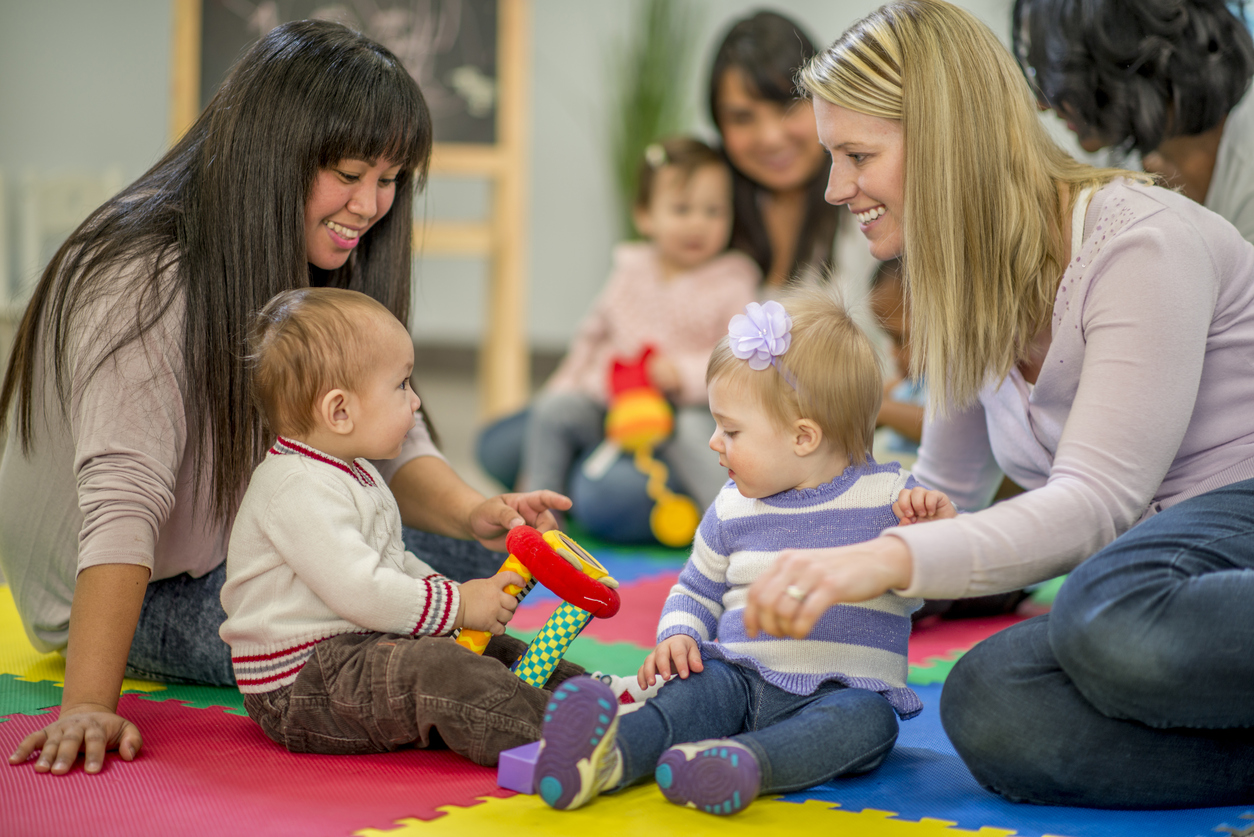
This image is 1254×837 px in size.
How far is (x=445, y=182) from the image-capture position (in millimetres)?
4355

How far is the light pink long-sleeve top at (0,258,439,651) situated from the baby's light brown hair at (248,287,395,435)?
0.13 m

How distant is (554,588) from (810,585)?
312 mm

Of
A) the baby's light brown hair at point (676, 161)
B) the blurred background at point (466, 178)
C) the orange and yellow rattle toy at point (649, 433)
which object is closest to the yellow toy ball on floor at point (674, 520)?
the orange and yellow rattle toy at point (649, 433)

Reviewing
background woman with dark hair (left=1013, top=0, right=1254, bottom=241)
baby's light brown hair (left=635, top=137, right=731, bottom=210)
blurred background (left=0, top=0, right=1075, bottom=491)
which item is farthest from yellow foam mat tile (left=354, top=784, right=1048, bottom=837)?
blurred background (left=0, top=0, right=1075, bottom=491)

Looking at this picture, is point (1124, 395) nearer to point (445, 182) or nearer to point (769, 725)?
point (769, 725)

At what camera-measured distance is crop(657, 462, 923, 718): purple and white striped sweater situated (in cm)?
112

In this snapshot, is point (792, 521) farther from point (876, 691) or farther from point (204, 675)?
point (204, 675)

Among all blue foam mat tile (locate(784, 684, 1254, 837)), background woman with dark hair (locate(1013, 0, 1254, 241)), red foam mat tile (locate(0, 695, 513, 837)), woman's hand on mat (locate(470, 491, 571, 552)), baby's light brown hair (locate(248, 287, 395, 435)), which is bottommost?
red foam mat tile (locate(0, 695, 513, 837))

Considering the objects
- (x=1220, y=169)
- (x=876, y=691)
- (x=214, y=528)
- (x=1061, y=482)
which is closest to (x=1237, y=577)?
(x=1061, y=482)

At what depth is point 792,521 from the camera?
3.81 feet

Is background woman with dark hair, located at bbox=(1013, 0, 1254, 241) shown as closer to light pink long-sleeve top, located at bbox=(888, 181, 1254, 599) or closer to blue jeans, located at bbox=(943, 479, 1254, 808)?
light pink long-sleeve top, located at bbox=(888, 181, 1254, 599)

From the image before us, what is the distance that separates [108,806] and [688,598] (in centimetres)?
57

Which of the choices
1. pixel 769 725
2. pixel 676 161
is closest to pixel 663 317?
pixel 676 161

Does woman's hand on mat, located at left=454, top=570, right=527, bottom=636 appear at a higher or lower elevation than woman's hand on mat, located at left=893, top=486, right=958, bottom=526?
lower
